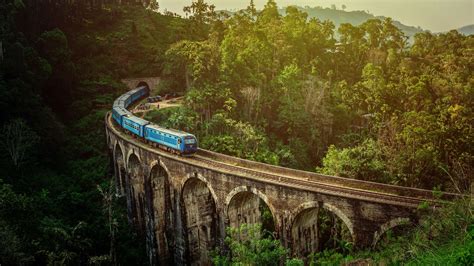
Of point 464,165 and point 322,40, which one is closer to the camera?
point 464,165

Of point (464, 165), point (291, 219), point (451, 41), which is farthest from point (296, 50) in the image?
point (291, 219)

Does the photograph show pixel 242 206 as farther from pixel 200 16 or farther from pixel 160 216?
pixel 200 16

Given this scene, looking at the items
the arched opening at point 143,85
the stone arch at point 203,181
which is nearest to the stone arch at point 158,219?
the stone arch at point 203,181

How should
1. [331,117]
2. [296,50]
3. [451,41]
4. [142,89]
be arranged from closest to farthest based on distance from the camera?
[451,41]
[331,117]
[296,50]
[142,89]

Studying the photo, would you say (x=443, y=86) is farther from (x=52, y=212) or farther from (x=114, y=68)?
(x=114, y=68)

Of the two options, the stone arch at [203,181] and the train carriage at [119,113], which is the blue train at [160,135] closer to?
the train carriage at [119,113]

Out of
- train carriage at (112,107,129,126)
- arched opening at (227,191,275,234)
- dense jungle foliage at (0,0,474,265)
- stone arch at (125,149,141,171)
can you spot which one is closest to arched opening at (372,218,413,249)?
dense jungle foliage at (0,0,474,265)

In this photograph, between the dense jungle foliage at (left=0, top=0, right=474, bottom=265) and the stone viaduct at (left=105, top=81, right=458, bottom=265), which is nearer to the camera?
the stone viaduct at (left=105, top=81, right=458, bottom=265)

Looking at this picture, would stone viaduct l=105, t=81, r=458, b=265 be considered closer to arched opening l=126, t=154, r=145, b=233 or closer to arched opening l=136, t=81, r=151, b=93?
arched opening l=126, t=154, r=145, b=233

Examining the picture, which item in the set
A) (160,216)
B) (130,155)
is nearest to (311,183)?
(160,216)
